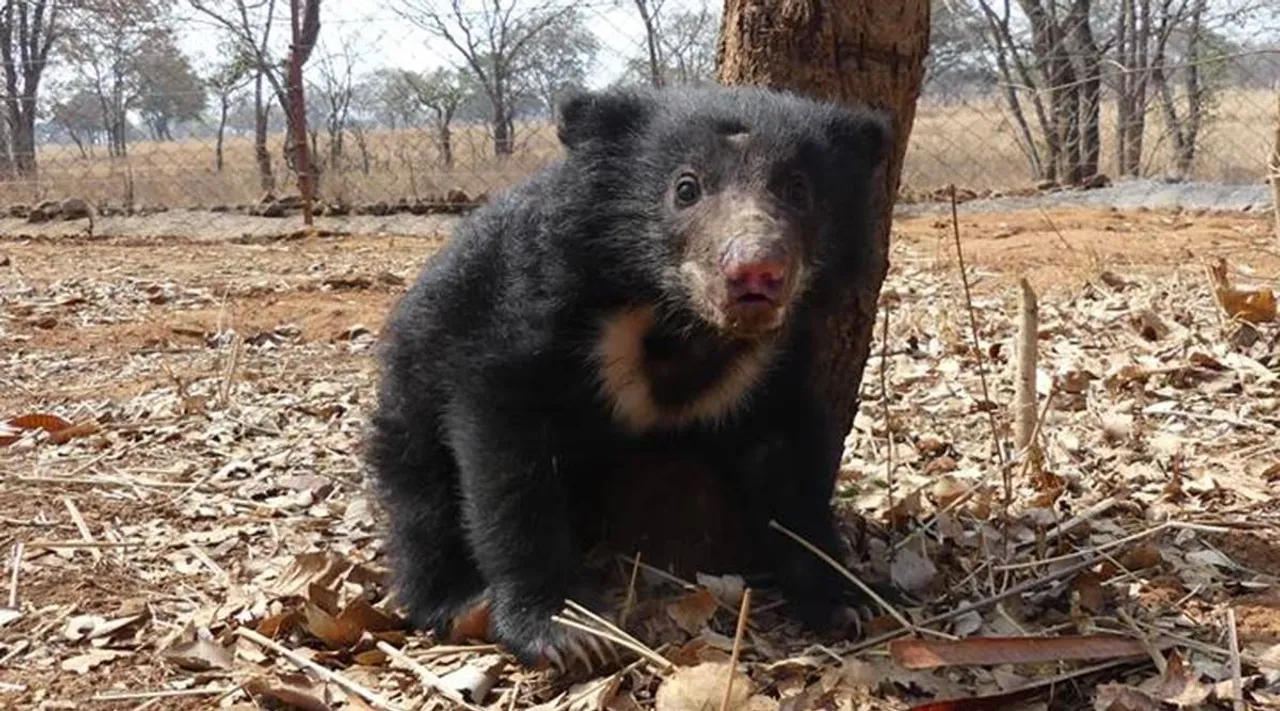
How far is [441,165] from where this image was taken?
13.5m

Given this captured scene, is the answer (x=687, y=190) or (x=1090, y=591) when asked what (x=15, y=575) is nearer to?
(x=687, y=190)

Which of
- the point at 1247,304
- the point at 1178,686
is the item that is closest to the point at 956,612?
the point at 1178,686

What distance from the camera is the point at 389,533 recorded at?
9.85ft

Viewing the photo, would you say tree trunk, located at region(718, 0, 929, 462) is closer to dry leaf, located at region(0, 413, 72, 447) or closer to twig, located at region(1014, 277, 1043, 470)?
twig, located at region(1014, 277, 1043, 470)

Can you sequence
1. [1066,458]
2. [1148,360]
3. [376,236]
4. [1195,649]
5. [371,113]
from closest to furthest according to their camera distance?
1. [1195,649]
2. [1066,458]
3. [1148,360]
4. [376,236]
5. [371,113]

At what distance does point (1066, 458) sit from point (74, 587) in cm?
263

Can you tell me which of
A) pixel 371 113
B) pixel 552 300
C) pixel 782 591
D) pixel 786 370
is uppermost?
pixel 371 113

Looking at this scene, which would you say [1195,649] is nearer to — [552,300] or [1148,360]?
[552,300]

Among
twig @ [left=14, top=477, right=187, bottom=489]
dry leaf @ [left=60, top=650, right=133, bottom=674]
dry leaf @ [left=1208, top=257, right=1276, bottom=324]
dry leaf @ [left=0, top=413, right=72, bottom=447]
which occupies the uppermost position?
dry leaf @ [left=1208, top=257, right=1276, bottom=324]

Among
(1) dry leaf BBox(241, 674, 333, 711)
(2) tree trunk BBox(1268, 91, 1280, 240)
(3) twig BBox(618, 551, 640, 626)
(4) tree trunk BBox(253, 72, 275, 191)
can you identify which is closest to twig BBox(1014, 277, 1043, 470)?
(2) tree trunk BBox(1268, 91, 1280, 240)

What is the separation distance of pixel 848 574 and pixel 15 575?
1.90 meters

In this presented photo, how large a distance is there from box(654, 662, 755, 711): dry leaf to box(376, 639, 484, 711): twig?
378 millimetres

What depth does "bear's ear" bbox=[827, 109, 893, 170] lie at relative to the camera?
273 centimetres

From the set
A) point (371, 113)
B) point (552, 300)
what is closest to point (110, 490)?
point (552, 300)
